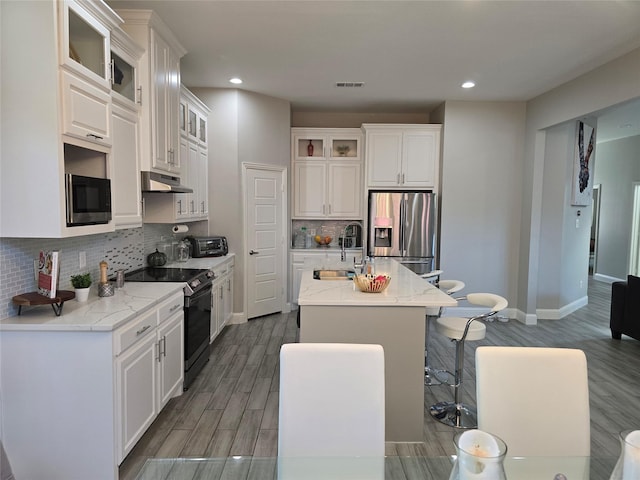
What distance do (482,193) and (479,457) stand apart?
16.1ft

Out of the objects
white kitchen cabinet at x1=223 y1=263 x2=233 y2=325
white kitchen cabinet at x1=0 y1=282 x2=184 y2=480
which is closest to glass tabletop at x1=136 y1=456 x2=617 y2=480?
white kitchen cabinet at x1=0 y1=282 x2=184 y2=480

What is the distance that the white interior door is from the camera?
493 cm

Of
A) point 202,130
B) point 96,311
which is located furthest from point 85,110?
point 202,130

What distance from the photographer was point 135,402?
85.5 inches

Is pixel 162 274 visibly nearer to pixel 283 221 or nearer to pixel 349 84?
pixel 283 221

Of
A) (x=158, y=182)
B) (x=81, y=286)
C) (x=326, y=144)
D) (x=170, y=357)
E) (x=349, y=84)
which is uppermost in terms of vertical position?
(x=349, y=84)

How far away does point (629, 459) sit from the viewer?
928 millimetres

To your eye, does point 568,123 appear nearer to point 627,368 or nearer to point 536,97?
point 536,97

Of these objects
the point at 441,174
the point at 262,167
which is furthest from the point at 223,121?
the point at 441,174

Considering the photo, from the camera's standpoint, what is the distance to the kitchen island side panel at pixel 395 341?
2.42 meters

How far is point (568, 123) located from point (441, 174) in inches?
62.4

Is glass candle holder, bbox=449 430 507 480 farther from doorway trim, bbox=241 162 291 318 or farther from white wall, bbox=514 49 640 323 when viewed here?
white wall, bbox=514 49 640 323

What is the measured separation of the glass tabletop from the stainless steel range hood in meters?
2.14

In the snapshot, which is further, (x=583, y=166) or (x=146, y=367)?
(x=583, y=166)
